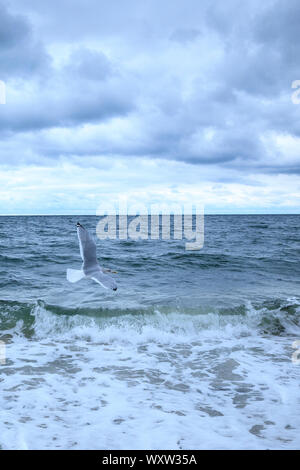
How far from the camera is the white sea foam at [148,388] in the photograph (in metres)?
4.98

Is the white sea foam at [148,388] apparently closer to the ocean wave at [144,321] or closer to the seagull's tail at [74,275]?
the ocean wave at [144,321]

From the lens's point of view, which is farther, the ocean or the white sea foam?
the ocean

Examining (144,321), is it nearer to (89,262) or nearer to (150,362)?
(150,362)

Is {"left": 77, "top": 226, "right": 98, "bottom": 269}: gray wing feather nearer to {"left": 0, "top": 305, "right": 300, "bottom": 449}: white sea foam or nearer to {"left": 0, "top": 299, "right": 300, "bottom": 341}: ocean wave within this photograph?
{"left": 0, "top": 305, "right": 300, "bottom": 449}: white sea foam

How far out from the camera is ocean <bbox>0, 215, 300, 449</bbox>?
5109 mm

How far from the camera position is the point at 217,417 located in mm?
5500

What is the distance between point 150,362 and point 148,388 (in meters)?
1.27

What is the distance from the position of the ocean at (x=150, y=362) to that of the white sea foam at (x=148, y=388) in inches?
0.9

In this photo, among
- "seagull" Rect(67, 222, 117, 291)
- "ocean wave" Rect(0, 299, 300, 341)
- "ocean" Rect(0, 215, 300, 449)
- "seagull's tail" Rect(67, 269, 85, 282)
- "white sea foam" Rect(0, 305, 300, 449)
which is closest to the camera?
"seagull's tail" Rect(67, 269, 85, 282)

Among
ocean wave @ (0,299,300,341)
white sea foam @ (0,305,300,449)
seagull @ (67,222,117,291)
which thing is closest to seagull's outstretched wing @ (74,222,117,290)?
seagull @ (67,222,117,291)

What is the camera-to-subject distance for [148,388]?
21.3 feet

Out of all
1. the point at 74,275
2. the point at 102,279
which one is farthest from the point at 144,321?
the point at 74,275

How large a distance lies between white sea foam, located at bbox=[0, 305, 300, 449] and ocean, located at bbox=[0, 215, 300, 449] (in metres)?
0.02

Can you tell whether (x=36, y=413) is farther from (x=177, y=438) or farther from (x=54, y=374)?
(x=177, y=438)
